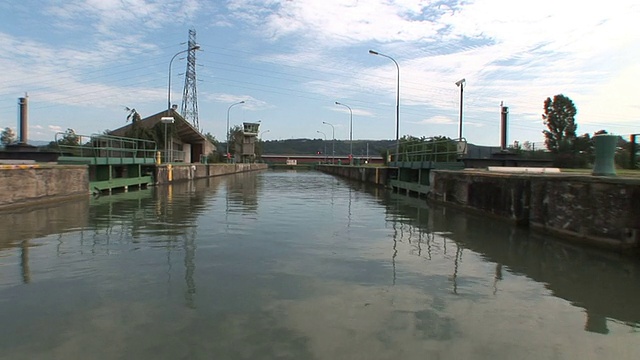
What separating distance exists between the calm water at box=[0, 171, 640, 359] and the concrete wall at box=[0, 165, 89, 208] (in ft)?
12.3

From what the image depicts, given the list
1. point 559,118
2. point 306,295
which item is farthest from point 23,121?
point 559,118

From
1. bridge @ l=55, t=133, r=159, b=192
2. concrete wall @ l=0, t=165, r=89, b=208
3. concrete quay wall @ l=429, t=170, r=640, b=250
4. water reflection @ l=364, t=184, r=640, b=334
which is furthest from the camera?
bridge @ l=55, t=133, r=159, b=192

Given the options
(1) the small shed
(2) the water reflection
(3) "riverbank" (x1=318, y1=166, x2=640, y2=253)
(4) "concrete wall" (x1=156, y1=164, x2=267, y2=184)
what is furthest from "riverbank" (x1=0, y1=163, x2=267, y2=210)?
(1) the small shed

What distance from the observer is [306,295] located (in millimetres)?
5449

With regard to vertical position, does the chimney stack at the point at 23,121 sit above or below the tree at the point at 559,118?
below

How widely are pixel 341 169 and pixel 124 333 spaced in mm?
52930

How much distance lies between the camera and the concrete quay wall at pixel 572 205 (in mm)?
7879

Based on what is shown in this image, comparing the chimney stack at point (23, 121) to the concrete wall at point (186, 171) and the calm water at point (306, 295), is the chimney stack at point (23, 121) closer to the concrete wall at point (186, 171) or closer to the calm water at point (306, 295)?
the concrete wall at point (186, 171)

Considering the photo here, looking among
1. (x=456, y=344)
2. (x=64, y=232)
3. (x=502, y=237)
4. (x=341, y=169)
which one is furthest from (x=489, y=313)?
(x=341, y=169)

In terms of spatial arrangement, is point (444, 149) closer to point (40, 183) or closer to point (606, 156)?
point (606, 156)

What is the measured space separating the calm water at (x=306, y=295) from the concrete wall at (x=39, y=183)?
3738 millimetres

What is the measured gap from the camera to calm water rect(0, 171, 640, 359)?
4039 millimetres

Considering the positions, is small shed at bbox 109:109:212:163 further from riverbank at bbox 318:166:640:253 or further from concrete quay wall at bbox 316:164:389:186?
riverbank at bbox 318:166:640:253

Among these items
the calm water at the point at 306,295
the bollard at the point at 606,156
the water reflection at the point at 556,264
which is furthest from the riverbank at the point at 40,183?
the bollard at the point at 606,156
